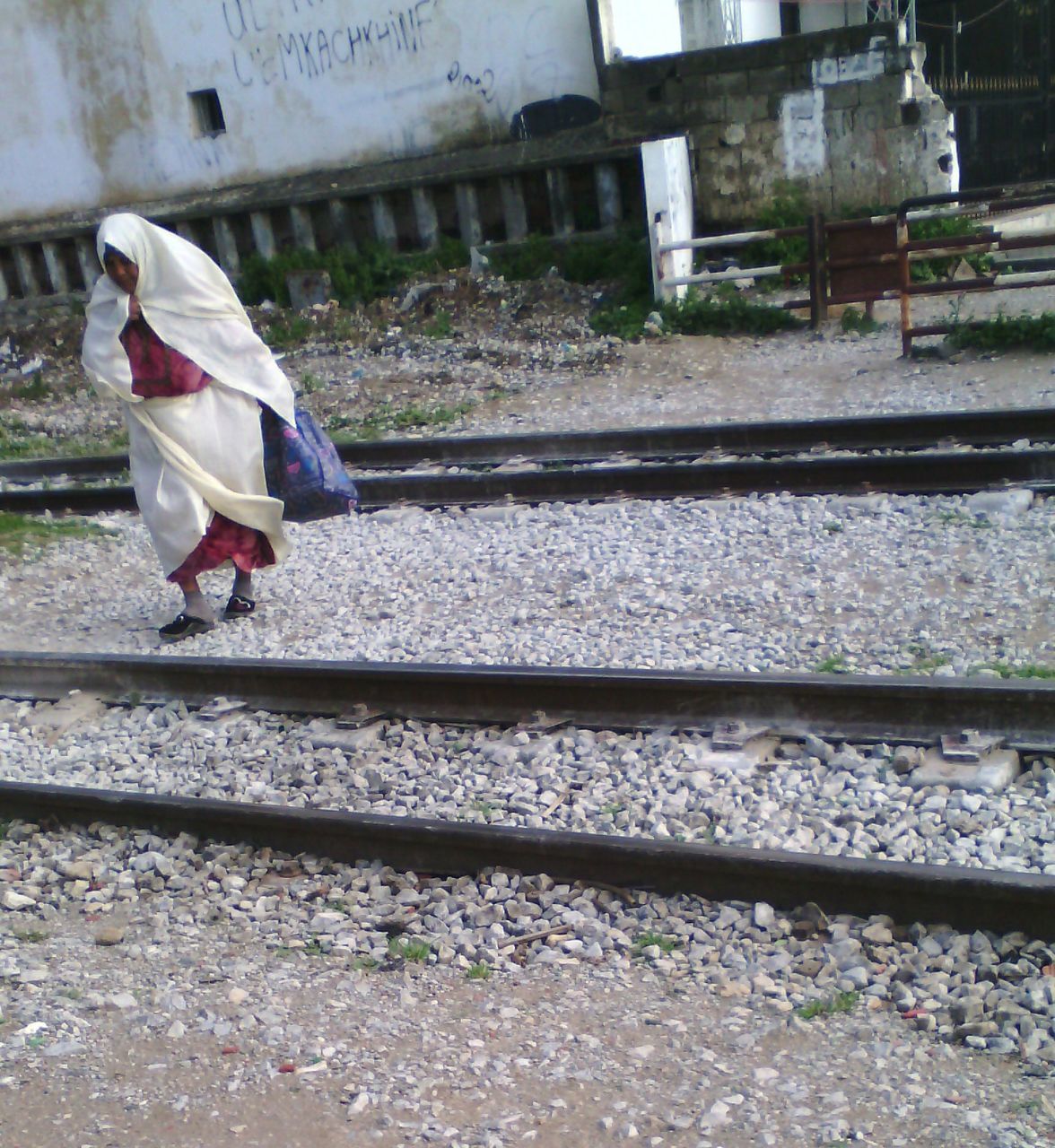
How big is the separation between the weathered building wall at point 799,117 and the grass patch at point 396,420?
19.5 ft

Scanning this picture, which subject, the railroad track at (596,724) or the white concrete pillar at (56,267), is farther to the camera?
the white concrete pillar at (56,267)

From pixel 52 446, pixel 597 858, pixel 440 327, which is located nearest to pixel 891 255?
pixel 440 327

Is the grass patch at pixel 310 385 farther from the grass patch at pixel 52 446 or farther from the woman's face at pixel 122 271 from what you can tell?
the woman's face at pixel 122 271

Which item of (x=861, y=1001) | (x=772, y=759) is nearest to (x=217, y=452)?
(x=772, y=759)

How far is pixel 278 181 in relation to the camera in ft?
62.3

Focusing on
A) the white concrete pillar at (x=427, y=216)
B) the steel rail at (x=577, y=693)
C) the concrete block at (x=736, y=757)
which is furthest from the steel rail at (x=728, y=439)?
the white concrete pillar at (x=427, y=216)

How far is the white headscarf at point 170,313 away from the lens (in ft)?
19.3

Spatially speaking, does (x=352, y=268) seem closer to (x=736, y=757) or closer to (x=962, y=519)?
(x=962, y=519)

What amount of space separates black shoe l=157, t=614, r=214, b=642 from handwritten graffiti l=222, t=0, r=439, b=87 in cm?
1288

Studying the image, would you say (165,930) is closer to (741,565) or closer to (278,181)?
(741,565)

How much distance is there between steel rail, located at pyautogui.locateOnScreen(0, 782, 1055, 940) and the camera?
11.1ft

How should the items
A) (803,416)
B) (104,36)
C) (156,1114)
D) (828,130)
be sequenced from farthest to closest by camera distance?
(104,36) → (828,130) → (803,416) → (156,1114)

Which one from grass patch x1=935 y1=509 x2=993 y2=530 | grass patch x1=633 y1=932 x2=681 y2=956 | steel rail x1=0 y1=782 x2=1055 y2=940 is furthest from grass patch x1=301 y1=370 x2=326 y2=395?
grass patch x1=633 y1=932 x2=681 y2=956

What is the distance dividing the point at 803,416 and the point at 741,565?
12.3 feet
